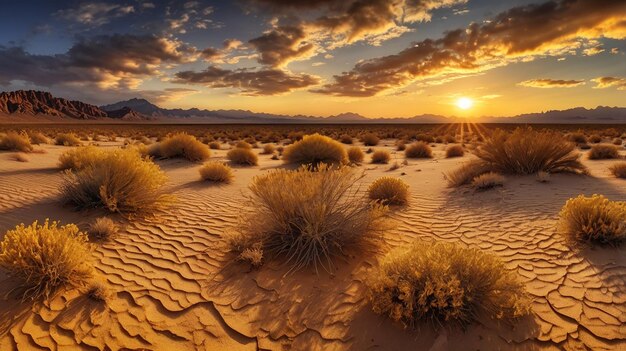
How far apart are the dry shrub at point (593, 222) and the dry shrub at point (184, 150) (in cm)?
1291

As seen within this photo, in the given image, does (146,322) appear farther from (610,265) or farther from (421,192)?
(421,192)

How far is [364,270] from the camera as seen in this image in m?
4.69

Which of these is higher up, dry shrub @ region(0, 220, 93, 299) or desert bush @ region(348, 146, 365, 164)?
dry shrub @ region(0, 220, 93, 299)

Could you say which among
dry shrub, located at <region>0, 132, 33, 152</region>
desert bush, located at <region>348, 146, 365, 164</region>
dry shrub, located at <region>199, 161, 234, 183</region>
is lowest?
desert bush, located at <region>348, 146, 365, 164</region>

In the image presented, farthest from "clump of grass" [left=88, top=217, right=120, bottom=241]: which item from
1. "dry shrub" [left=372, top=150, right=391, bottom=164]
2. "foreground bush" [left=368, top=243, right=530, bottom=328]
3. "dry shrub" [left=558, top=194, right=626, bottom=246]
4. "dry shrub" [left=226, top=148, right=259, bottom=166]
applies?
"dry shrub" [left=372, top=150, right=391, bottom=164]

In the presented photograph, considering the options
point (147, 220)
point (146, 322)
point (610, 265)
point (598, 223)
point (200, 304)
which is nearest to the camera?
point (146, 322)

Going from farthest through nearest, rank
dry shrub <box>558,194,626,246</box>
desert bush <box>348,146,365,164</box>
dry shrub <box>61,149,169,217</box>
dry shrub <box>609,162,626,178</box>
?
desert bush <box>348,146,365,164</box>, dry shrub <box>609,162,626,178</box>, dry shrub <box>61,149,169,217</box>, dry shrub <box>558,194,626,246</box>

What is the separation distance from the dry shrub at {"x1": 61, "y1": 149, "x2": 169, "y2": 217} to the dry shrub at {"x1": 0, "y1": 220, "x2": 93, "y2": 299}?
2139 millimetres

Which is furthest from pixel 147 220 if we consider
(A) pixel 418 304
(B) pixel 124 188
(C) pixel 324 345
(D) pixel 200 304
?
(A) pixel 418 304

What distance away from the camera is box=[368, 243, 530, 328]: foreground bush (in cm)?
351

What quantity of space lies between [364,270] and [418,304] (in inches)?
44.9

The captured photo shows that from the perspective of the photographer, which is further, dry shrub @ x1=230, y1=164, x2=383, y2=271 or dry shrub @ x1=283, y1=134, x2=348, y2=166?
dry shrub @ x1=283, y1=134, x2=348, y2=166

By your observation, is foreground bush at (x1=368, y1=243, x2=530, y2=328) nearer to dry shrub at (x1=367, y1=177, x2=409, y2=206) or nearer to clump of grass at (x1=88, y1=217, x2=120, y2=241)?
dry shrub at (x1=367, y1=177, x2=409, y2=206)

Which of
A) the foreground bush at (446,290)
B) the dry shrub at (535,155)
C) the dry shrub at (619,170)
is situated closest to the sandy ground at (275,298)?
the foreground bush at (446,290)
